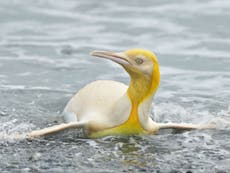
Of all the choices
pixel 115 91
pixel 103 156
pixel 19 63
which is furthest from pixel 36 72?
pixel 103 156

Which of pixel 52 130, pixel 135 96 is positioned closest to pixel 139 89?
pixel 135 96

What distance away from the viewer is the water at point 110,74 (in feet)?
25.3

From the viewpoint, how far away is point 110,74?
12.2 meters

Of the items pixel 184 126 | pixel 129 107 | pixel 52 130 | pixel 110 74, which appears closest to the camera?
pixel 52 130

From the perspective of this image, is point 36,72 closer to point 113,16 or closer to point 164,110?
point 164,110

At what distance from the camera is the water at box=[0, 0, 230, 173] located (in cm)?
771

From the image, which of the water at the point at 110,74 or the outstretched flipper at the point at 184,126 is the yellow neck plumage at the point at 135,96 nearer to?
the water at the point at 110,74

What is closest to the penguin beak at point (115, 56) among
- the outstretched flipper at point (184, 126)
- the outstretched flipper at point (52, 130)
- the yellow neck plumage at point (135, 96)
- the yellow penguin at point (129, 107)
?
the yellow penguin at point (129, 107)

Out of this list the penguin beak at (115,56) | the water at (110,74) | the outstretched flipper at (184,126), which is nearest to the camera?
the water at (110,74)

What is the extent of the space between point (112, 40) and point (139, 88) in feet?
20.1

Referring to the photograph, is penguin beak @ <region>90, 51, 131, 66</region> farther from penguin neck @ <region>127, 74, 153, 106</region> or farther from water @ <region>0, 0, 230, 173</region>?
water @ <region>0, 0, 230, 173</region>

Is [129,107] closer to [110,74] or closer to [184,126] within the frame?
[184,126]

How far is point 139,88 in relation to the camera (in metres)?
8.30

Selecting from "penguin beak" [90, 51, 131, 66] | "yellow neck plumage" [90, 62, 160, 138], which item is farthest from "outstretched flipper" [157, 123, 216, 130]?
"penguin beak" [90, 51, 131, 66]
